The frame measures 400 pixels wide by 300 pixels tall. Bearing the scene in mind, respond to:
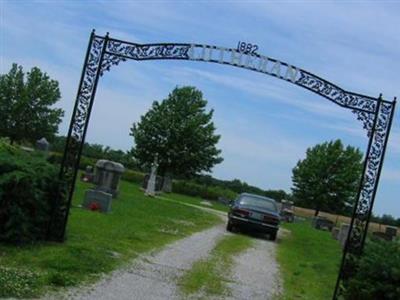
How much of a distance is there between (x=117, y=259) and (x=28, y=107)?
49766 mm

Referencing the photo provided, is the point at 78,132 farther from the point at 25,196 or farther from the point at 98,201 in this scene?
the point at 98,201

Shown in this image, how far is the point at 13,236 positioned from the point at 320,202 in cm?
5558

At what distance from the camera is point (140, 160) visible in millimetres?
59531

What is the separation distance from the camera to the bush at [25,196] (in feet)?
33.6

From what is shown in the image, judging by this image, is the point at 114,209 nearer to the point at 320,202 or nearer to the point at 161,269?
the point at 161,269

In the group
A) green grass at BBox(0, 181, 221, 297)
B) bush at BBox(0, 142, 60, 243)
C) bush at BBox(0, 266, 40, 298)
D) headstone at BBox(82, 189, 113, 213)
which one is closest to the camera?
bush at BBox(0, 266, 40, 298)

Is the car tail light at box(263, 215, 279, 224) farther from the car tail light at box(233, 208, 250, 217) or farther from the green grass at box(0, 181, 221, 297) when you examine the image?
the green grass at box(0, 181, 221, 297)

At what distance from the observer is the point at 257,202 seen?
2411 centimetres

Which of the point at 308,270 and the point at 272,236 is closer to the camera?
the point at 308,270

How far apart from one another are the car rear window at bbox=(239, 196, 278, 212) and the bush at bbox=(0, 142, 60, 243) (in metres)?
12.8

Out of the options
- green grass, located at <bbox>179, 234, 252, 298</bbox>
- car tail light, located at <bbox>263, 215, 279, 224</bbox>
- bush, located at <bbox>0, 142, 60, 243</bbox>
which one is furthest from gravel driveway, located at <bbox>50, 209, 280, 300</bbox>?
car tail light, located at <bbox>263, 215, 279, 224</bbox>

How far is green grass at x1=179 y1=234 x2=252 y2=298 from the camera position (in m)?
9.64

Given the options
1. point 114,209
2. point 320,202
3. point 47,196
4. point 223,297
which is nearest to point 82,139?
point 47,196

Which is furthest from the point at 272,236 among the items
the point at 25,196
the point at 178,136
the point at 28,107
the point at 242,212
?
the point at 28,107
